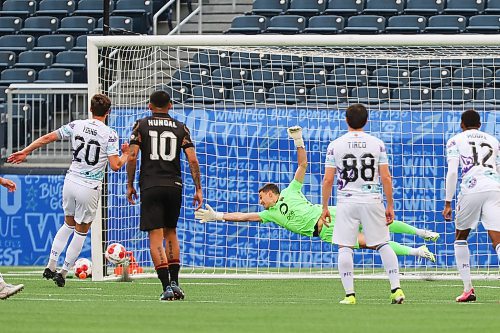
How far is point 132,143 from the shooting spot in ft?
45.9

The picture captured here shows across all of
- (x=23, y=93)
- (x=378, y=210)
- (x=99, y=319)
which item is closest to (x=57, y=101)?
(x=23, y=93)

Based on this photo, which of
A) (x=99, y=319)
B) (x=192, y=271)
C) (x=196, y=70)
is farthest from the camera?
(x=196, y=70)

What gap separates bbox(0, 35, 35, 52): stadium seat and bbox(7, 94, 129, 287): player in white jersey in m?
11.4

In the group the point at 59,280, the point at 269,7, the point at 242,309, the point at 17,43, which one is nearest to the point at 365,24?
the point at 269,7

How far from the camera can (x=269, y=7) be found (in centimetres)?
2680

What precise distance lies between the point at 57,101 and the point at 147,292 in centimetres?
790

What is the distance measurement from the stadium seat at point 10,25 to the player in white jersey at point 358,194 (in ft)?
53.7

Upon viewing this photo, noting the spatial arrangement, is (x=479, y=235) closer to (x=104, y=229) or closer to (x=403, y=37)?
(x=403, y=37)

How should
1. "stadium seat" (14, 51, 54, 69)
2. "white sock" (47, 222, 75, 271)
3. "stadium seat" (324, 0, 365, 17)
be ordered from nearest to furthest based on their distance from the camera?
1. "white sock" (47, 222, 75, 271)
2. "stadium seat" (324, 0, 365, 17)
3. "stadium seat" (14, 51, 54, 69)

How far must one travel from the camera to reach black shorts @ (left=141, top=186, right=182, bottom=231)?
45.5 feet

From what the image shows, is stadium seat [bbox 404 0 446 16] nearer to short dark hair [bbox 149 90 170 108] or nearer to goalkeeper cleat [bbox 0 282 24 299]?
short dark hair [bbox 149 90 170 108]

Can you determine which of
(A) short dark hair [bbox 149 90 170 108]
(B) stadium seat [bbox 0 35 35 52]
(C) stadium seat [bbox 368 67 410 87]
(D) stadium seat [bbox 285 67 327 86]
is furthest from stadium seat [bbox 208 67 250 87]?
(A) short dark hair [bbox 149 90 170 108]

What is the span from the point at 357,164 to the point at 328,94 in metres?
8.51

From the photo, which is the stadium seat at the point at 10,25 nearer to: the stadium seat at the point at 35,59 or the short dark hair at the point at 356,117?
the stadium seat at the point at 35,59
